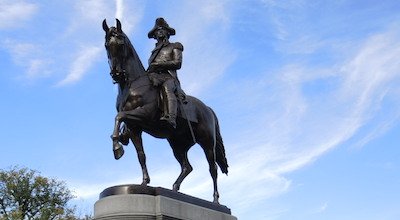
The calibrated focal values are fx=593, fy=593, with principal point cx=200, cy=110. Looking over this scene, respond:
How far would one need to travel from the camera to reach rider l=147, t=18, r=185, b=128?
40.0 feet

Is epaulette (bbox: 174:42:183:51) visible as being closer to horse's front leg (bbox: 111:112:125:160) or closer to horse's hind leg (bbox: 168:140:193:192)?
horse's hind leg (bbox: 168:140:193:192)

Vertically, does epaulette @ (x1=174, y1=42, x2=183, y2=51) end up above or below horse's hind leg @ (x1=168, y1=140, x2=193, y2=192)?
above

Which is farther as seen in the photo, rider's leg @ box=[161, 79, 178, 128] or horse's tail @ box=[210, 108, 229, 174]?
horse's tail @ box=[210, 108, 229, 174]

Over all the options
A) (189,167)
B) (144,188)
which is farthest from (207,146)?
(144,188)

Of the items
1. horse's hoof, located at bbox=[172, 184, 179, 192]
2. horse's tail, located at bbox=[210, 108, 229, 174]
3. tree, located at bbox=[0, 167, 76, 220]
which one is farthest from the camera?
tree, located at bbox=[0, 167, 76, 220]

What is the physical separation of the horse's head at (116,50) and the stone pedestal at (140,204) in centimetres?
236

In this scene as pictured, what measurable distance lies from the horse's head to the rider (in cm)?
79

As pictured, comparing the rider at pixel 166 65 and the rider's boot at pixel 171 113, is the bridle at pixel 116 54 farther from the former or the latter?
the rider's boot at pixel 171 113

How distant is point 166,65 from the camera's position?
521 inches

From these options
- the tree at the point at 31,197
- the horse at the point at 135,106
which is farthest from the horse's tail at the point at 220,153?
the tree at the point at 31,197

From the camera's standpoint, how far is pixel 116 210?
10.7 meters

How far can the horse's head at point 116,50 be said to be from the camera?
11914 mm

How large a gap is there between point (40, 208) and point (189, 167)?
101ft

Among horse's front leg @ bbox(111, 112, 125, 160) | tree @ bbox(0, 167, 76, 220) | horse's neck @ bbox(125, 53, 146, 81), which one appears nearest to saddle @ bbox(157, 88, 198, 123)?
horse's neck @ bbox(125, 53, 146, 81)
